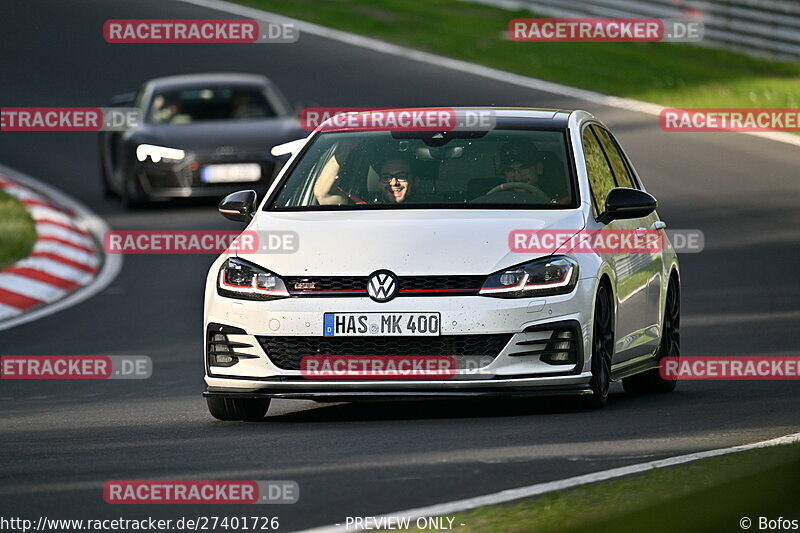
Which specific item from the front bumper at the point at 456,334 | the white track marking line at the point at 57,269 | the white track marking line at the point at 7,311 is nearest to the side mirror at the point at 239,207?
the front bumper at the point at 456,334

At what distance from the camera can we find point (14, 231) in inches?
806

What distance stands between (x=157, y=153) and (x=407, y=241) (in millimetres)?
12426

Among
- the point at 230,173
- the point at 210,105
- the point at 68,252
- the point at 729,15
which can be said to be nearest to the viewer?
the point at 68,252

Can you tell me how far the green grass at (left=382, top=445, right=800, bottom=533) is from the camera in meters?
5.23

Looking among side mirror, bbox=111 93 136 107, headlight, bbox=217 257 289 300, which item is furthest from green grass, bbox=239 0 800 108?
headlight, bbox=217 257 289 300

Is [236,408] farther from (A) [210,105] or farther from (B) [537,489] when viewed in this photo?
(A) [210,105]

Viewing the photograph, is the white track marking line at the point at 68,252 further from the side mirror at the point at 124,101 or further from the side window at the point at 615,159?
the side window at the point at 615,159

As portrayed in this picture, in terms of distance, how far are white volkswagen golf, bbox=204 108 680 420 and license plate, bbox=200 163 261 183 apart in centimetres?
1067

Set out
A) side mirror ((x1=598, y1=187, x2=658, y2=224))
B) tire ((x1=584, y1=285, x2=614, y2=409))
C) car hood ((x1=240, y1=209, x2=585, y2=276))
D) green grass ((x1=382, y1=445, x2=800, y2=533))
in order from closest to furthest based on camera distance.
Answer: green grass ((x1=382, y1=445, x2=800, y2=533)) < car hood ((x1=240, y1=209, x2=585, y2=276)) < tire ((x1=584, y1=285, x2=614, y2=409)) < side mirror ((x1=598, y1=187, x2=658, y2=224))

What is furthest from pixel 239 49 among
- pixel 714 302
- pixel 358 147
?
pixel 358 147

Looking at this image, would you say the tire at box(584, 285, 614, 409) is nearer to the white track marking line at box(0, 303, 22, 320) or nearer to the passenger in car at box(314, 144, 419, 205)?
the passenger in car at box(314, 144, 419, 205)

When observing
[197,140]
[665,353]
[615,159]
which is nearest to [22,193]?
[197,140]

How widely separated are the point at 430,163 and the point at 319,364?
4.87 ft

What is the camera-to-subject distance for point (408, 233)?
928 centimetres
